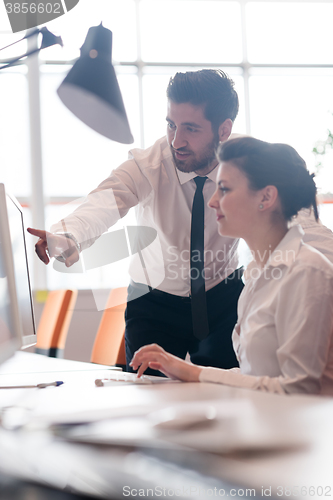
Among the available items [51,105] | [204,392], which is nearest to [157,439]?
[204,392]

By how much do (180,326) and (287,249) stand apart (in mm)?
618

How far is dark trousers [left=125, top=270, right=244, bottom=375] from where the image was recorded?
1580 mm

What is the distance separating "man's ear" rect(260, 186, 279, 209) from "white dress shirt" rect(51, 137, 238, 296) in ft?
1.51

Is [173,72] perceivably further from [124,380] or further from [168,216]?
[124,380]

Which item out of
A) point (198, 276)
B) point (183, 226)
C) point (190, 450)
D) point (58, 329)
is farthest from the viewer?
point (58, 329)

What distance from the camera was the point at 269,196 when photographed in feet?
3.87

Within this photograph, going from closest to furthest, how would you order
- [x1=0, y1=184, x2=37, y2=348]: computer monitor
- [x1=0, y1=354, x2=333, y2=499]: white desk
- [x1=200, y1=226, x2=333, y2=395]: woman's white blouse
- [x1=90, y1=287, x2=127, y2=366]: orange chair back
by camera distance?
[x1=0, y1=354, x2=333, y2=499]: white desk < [x1=200, y1=226, x2=333, y2=395]: woman's white blouse < [x1=0, y1=184, x2=37, y2=348]: computer monitor < [x1=90, y1=287, x2=127, y2=366]: orange chair back

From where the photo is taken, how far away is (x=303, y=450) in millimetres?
377

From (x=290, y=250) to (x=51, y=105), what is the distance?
406 centimetres

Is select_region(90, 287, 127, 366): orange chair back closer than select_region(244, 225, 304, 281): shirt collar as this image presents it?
No

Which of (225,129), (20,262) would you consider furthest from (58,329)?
(20,262)

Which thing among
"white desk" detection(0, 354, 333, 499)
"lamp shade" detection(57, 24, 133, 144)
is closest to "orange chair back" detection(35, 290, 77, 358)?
"lamp shade" detection(57, 24, 133, 144)

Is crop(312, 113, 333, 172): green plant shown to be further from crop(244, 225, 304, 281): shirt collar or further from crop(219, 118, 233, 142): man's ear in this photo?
crop(244, 225, 304, 281): shirt collar

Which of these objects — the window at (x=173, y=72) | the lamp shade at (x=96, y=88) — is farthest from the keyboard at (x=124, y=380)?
the window at (x=173, y=72)
